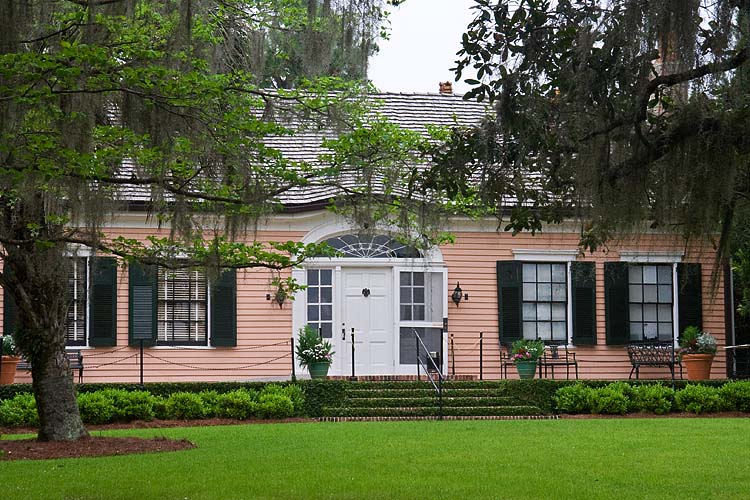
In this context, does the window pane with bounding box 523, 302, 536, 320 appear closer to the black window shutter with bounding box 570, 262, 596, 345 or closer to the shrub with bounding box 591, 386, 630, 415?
the black window shutter with bounding box 570, 262, 596, 345

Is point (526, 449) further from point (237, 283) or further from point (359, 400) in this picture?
point (237, 283)

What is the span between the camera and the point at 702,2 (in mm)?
5586

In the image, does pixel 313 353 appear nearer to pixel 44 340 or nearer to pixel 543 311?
pixel 543 311

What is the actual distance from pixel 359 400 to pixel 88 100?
898 centimetres

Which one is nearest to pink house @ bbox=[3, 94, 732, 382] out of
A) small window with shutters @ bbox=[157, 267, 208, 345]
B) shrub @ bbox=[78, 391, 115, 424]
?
small window with shutters @ bbox=[157, 267, 208, 345]

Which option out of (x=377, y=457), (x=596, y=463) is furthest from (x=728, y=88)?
(x=377, y=457)

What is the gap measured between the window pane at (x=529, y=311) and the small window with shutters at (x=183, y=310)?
5043mm

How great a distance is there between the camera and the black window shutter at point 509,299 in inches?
719

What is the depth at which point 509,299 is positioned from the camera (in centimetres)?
1833

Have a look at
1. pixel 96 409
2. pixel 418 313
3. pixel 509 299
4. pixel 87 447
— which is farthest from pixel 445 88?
pixel 87 447

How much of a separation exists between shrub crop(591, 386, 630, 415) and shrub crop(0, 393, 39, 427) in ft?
24.5

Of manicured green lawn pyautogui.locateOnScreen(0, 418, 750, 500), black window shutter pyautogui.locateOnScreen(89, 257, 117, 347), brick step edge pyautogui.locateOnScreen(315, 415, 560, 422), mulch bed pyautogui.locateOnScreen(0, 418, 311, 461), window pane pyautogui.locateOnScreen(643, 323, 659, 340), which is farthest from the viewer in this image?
window pane pyautogui.locateOnScreen(643, 323, 659, 340)

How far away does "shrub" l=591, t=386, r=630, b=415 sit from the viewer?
1606 cm

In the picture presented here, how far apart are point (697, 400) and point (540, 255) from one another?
3.53 meters
